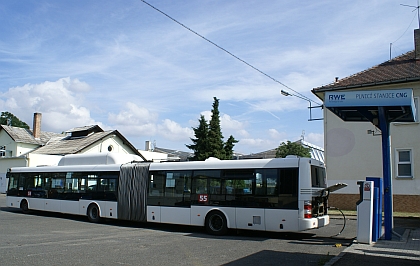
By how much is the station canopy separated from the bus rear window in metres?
2.00

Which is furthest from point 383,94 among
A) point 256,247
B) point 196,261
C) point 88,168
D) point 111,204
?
point 88,168

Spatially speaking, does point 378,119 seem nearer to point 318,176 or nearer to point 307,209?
point 318,176

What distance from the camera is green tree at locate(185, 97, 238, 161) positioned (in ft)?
155

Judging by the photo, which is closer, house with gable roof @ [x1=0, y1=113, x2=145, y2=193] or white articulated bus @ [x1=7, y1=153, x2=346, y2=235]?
white articulated bus @ [x1=7, y1=153, x2=346, y2=235]

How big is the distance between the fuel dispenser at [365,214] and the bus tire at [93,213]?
11057 mm

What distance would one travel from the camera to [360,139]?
24.1m

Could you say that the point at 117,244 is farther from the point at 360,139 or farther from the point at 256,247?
the point at 360,139

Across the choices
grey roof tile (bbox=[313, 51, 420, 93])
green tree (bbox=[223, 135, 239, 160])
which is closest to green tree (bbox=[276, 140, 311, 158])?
green tree (bbox=[223, 135, 239, 160])

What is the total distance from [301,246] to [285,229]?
152 centimetres

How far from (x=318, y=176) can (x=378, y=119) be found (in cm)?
260

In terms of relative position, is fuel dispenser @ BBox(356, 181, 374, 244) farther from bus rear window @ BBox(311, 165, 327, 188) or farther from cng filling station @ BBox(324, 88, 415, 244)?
Answer: bus rear window @ BBox(311, 165, 327, 188)

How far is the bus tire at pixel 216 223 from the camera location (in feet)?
46.5

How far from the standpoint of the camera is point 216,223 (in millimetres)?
14477

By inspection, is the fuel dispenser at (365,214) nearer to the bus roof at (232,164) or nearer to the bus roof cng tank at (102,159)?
the bus roof at (232,164)
